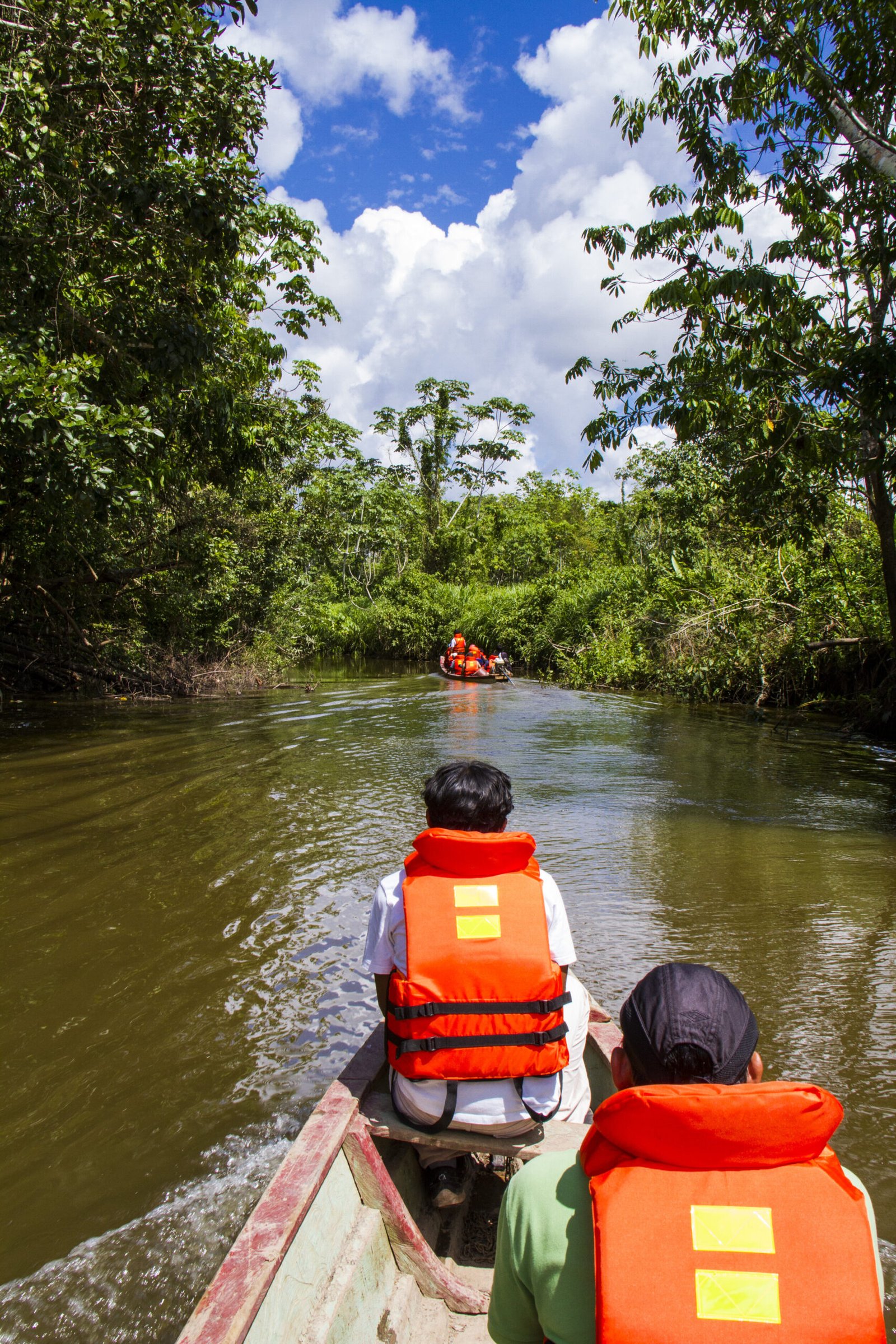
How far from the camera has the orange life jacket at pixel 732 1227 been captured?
4.35 feet

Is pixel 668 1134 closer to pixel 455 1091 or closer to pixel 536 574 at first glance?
pixel 455 1091

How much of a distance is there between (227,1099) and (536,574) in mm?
41844

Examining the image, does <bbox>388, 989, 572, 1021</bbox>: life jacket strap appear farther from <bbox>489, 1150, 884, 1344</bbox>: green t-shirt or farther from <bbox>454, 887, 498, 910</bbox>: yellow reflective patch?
<bbox>489, 1150, 884, 1344</bbox>: green t-shirt

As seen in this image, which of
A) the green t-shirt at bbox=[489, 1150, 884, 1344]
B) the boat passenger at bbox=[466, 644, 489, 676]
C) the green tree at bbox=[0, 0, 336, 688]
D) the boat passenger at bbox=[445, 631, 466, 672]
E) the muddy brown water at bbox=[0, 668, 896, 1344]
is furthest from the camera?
the boat passenger at bbox=[445, 631, 466, 672]

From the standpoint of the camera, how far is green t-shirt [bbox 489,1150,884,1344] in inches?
57.1

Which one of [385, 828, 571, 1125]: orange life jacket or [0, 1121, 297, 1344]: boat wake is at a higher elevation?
[385, 828, 571, 1125]: orange life jacket

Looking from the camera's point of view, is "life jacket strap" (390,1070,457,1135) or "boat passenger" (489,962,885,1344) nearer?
"boat passenger" (489,962,885,1344)

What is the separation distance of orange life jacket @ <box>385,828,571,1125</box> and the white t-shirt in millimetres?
48

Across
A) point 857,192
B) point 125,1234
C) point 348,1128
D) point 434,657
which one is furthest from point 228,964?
point 434,657

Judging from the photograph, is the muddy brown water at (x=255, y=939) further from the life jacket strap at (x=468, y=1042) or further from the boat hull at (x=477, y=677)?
the boat hull at (x=477, y=677)

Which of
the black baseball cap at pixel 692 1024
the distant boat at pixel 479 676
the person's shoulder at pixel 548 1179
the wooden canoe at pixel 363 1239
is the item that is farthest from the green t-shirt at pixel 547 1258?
the distant boat at pixel 479 676

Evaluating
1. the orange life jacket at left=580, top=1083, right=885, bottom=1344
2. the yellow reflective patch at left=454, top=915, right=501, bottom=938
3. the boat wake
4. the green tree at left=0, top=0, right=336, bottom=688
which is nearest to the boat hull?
the green tree at left=0, top=0, right=336, bottom=688

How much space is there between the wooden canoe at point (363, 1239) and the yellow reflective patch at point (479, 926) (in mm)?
626

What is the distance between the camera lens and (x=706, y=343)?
9.62 m
